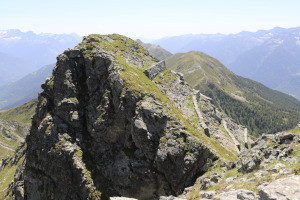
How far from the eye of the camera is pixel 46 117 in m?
53.5

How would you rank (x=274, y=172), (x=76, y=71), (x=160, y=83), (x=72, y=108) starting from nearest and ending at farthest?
(x=274, y=172) < (x=72, y=108) < (x=76, y=71) < (x=160, y=83)

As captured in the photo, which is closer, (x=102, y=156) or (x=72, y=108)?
(x=102, y=156)

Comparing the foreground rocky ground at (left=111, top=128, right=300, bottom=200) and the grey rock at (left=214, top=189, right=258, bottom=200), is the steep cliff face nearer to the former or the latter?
the foreground rocky ground at (left=111, top=128, right=300, bottom=200)

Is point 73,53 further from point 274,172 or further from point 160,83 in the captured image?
point 274,172

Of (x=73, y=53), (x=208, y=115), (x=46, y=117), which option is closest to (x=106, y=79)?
(x=73, y=53)

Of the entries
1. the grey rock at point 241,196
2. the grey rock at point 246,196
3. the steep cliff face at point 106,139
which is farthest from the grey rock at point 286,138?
the steep cliff face at point 106,139

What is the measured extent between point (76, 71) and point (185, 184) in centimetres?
4466

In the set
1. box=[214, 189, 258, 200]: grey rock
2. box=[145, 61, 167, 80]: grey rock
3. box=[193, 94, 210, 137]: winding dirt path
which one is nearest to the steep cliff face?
box=[193, 94, 210, 137]: winding dirt path

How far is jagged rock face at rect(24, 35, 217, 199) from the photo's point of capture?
3997cm

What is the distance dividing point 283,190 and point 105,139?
137 feet

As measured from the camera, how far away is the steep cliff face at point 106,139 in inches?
1572

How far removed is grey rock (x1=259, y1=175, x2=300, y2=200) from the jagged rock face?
2509cm

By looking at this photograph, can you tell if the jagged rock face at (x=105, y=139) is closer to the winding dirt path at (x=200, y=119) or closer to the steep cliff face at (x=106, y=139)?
the steep cliff face at (x=106, y=139)

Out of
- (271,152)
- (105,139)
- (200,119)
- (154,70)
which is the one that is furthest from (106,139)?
(271,152)
